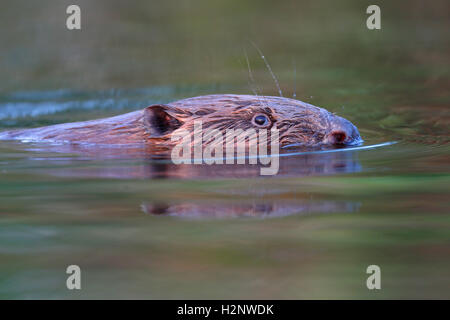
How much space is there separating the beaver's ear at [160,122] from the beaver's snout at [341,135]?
3.47 feet

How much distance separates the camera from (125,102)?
8.08 m

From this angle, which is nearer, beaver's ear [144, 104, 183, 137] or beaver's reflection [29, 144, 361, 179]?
beaver's reflection [29, 144, 361, 179]

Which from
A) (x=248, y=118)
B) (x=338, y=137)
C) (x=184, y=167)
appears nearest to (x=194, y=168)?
(x=184, y=167)

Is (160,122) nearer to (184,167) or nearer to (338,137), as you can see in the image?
(184,167)

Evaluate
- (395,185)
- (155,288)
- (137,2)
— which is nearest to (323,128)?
(395,185)

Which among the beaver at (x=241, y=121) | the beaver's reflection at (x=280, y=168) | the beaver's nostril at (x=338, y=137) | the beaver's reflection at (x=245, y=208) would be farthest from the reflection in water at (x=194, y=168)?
the beaver's reflection at (x=245, y=208)

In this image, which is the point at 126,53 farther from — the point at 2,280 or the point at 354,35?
the point at 2,280

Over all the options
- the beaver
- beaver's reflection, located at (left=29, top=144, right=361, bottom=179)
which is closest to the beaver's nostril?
the beaver

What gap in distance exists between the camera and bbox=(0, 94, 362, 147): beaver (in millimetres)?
5105

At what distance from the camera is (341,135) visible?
4.96 meters

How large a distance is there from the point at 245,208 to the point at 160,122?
234 cm

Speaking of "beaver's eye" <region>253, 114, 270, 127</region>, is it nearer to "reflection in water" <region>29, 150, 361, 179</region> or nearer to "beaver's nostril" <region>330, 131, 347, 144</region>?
"beaver's nostril" <region>330, 131, 347, 144</region>

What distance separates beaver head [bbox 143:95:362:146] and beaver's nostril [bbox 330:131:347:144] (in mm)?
87

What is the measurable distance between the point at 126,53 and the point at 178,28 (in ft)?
3.33
